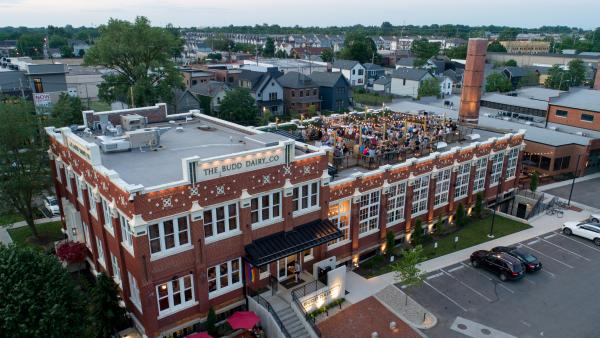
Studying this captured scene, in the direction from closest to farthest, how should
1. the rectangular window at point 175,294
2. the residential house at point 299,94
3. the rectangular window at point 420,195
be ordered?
the rectangular window at point 175,294
the rectangular window at point 420,195
the residential house at point 299,94

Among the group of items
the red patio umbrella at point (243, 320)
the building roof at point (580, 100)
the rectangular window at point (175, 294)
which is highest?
the building roof at point (580, 100)

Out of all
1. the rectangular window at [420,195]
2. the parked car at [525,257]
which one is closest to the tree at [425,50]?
the rectangular window at [420,195]

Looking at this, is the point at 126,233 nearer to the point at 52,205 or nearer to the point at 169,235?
the point at 169,235

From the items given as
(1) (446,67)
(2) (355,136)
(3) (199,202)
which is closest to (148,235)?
(3) (199,202)

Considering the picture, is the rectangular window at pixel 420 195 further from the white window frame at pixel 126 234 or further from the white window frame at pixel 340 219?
the white window frame at pixel 126 234

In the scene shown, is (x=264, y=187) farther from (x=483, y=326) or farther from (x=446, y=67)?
(x=446, y=67)

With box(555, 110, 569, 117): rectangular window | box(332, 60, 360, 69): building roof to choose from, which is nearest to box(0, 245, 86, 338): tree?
box(555, 110, 569, 117): rectangular window

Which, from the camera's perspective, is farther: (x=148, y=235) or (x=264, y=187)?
(x=264, y=187)

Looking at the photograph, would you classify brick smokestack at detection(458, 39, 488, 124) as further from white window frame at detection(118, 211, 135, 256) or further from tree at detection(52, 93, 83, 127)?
tree at detection(52, 93, 83, 127)
